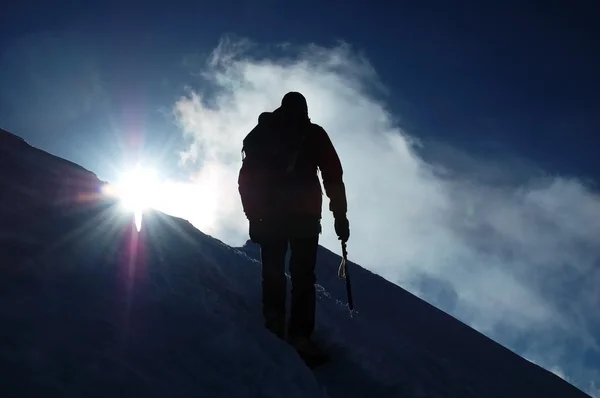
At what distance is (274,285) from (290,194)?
1241 mm

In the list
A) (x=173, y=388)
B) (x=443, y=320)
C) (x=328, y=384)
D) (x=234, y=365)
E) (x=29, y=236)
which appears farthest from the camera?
(x=443, y=320)

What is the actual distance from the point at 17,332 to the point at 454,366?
21.0 ft

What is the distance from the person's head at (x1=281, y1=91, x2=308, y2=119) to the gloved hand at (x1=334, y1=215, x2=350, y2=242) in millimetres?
1513

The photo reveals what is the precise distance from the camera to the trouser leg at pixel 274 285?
21.0ft

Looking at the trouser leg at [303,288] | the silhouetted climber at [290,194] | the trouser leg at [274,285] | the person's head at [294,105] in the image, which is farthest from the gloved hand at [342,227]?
the person's head at [294,105]

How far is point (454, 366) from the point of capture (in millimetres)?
7957

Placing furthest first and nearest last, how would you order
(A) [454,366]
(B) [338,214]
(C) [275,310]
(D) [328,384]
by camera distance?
(A) [454,366]
(B) [338,214]
(C) [275,310]
(D) [328,384]

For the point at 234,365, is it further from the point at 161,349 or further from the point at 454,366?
the point at 454,366

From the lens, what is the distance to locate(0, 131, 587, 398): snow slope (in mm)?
3824

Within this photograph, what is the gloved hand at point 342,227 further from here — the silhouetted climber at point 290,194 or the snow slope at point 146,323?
the snow slope at point 146,323

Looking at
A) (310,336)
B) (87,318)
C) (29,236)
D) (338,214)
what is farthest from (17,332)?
(338,214)

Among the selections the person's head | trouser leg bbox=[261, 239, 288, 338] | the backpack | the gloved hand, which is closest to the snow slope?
trouser leg bbox=[261, 239, 288, 338]

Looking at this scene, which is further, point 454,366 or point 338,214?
point 454,366

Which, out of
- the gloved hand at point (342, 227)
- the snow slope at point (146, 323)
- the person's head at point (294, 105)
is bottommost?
the snow slope at point (146, 323)
